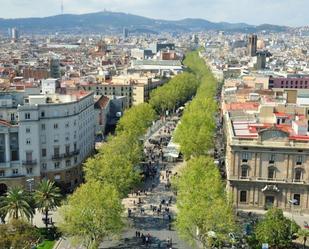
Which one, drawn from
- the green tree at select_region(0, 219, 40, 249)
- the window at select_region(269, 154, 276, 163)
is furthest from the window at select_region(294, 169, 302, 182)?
the green tree at select_region(0, 219, 40, 249)

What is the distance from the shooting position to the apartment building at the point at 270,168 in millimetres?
79375

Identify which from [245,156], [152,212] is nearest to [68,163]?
[152,212]

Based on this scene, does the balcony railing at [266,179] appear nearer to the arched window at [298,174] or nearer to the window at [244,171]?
the arched window at [298,174]

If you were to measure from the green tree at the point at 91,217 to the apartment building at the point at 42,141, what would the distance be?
25153 mm

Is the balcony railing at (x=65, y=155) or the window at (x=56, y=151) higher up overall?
the window at (x=56, y=151)

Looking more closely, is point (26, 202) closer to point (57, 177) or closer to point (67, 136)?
point (57, 177)

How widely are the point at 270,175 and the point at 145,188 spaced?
77.5 ft

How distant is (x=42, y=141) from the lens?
292 feet

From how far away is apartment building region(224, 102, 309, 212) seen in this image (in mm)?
79375

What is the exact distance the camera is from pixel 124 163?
80812 mm

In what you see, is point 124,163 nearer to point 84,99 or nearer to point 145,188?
point 145,188

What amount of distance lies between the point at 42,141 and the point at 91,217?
102 feet

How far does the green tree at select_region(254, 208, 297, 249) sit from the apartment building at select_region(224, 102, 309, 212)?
62.2ft

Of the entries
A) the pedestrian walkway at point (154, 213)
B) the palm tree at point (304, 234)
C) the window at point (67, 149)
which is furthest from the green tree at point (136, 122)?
the palm tree at point (304, 234)
